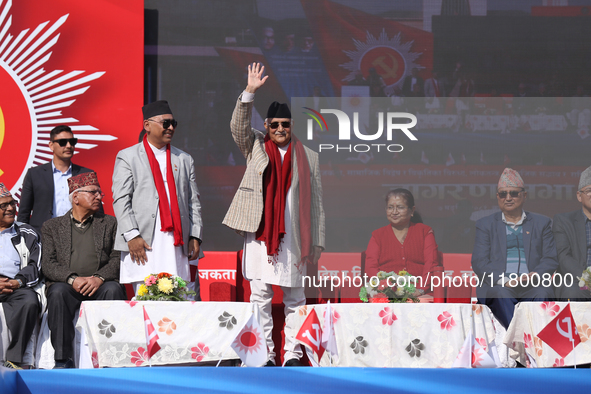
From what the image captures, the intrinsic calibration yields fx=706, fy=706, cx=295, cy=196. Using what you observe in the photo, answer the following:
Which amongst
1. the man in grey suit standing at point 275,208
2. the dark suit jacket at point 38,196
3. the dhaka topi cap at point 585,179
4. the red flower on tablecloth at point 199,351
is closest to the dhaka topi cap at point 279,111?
the man in grey suit standing at point 275,208

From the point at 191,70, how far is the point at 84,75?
0.82m

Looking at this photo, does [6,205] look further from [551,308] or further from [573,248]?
[573,248]

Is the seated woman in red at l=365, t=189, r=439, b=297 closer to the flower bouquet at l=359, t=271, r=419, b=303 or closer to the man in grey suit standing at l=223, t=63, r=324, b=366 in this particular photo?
the man in grey suit standing at l=223, t=63, r=324, b=366

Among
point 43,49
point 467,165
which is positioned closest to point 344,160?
point 467,165

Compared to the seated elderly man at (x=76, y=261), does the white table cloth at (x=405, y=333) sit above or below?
below

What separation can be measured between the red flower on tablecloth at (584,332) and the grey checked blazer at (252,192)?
1451mm

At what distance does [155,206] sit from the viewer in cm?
406

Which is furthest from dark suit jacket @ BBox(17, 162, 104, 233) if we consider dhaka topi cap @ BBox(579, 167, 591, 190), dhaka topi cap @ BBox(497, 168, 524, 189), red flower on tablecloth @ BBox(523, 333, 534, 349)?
dhaka topi cap @ BBox(579, 167, 591, 190)

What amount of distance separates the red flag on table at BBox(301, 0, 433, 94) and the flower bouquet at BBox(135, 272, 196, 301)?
2.04 metres

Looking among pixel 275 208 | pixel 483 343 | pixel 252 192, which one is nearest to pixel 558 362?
pixel 483 343

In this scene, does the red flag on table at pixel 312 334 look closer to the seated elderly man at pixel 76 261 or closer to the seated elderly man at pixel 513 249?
the seated elderly man at pixel 76 261

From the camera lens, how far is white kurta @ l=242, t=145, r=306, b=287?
3.98 m

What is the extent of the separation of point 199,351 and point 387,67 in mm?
2541

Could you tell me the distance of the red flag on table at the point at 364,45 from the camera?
504 centimetres
